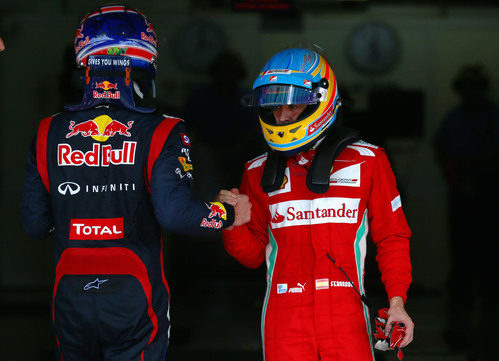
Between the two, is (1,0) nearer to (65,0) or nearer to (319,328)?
(65,0)

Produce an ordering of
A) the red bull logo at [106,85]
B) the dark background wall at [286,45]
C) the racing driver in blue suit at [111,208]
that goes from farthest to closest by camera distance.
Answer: the dark background wall at [286,45]
the red bull logo at [106,85]
the racing driver in blue suit at [111,208]

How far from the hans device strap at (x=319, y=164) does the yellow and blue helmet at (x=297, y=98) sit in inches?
1.8

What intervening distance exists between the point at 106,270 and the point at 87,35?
0.77 meters

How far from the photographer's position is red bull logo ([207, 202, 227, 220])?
2154 mm

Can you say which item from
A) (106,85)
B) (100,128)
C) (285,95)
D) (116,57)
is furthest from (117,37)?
(285,95)

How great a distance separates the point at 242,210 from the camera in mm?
2312

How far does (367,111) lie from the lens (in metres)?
6.32

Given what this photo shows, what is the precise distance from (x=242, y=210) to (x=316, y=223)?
25 cm

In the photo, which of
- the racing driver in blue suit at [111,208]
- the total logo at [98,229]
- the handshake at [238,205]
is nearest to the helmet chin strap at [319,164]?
the handshake at [238,205]

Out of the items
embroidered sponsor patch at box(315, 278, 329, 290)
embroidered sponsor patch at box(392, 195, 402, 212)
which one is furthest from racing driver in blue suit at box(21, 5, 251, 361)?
embroidered sponsor patch at box(392, 195, 402, 212)

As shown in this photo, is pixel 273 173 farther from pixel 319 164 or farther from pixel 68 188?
pixel 68 188

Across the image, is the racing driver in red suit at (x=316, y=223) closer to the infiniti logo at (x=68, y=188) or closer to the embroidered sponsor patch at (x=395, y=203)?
the embroidered sponsor patch at (x=395, y=203)

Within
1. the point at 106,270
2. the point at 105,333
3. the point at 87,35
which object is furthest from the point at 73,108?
the point at 105,333

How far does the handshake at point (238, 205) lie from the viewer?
229 centimetres
